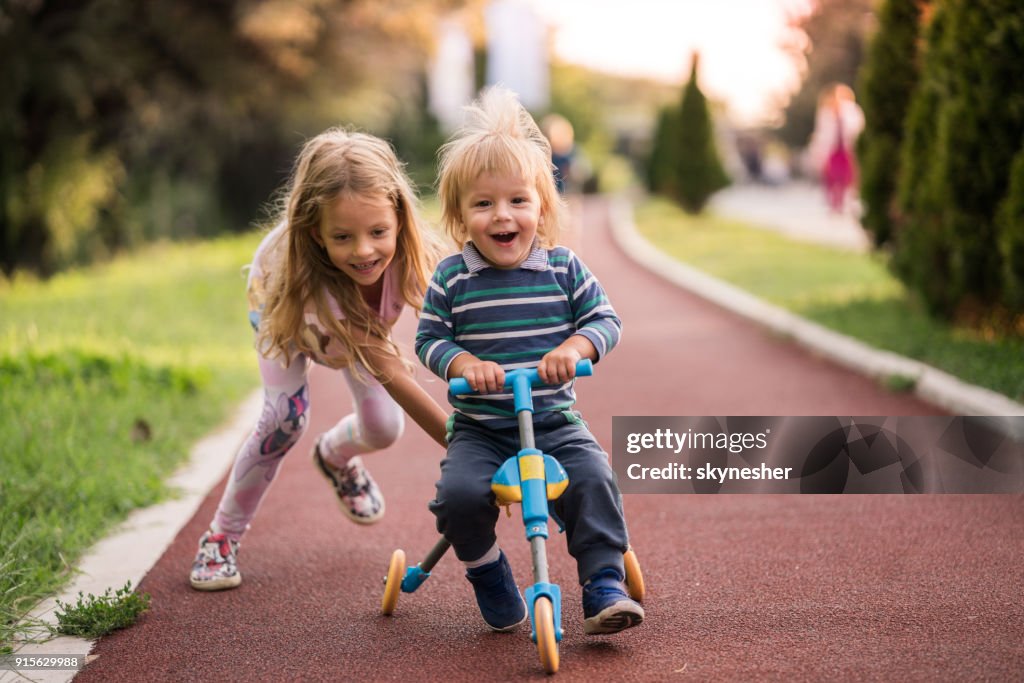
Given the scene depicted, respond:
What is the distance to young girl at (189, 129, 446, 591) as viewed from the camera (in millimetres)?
3838

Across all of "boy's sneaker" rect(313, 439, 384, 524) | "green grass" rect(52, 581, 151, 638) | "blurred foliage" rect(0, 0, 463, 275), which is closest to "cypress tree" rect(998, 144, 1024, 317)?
"boy's sneaker" rect(313, 439, 384, 524)

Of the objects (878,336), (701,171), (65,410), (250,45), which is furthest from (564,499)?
(701,171)

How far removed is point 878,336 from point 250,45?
12508 mm

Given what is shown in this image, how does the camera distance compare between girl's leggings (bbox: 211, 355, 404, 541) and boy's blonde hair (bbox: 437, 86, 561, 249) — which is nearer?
boy's blonde hair (bbox: 437, 86, 561, 249)

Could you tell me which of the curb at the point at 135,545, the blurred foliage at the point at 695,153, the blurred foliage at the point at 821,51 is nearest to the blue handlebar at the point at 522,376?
the curb at the point at 135,545

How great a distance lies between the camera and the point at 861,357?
7.90m

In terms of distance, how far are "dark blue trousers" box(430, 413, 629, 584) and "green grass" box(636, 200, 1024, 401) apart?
3.55m

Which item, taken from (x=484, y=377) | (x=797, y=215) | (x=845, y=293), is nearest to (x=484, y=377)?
(x=484, y=377)

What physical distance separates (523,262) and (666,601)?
126cm

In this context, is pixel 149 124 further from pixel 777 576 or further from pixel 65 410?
pixel 777 576

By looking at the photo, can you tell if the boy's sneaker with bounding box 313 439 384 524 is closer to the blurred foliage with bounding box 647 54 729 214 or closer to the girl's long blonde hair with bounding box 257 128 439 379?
the girl's long blonde hair with bounding box 257 128 439 379

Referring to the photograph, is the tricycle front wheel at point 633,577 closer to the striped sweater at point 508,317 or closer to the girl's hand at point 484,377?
the striped sweater at point 508,317

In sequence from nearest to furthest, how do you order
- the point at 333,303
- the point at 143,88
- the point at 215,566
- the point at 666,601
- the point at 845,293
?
the point at 666,601, the point at 333,303, the point at 215,566, the point at 845,293, the point at 143,88

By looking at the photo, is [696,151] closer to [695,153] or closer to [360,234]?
[695,153]
